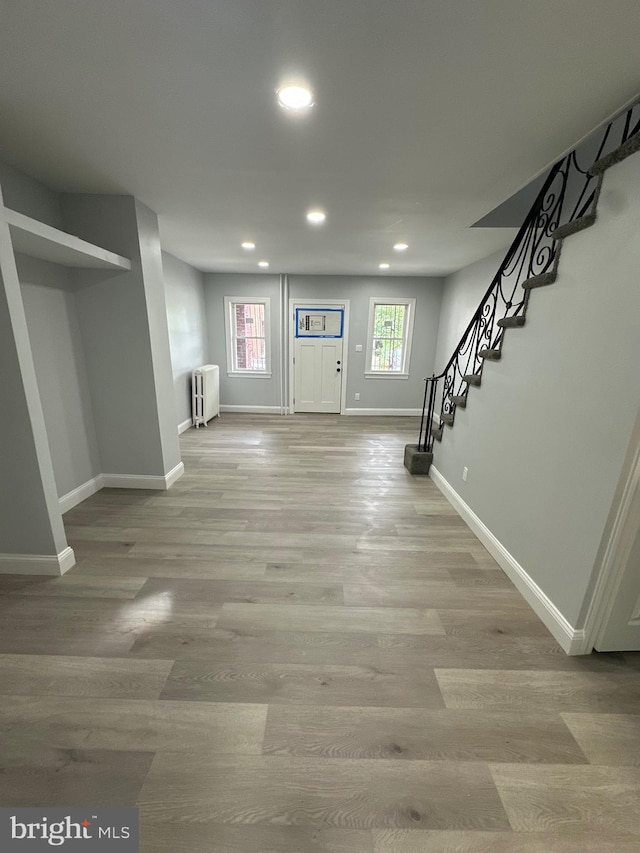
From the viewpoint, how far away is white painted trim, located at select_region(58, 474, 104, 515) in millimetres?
2722

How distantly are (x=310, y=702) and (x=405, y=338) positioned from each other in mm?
5740

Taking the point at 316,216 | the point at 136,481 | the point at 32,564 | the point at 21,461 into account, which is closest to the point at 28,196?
the point at 21,461

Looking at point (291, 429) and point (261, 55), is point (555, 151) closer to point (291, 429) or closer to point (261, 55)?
point (261, 55)

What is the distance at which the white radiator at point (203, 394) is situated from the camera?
5164 mm

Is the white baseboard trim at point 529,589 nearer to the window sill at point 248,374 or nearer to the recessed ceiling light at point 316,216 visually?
the recessed ceiling light at point 316,216

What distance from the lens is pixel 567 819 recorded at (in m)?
1.04

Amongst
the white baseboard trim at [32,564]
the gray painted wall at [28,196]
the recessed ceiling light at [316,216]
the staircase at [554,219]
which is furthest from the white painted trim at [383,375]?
the white baseboard trim at [32,564]

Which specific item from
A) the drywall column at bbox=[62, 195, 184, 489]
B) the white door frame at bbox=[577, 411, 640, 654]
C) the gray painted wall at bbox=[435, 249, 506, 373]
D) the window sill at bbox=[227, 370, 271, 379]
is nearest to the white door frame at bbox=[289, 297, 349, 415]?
the window sill at bbox=[227, 370, 271, 379]

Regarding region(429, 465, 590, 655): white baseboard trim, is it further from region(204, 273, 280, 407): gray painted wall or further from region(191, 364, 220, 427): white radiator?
A: region(204, 273, 280, 407): gray painted wall

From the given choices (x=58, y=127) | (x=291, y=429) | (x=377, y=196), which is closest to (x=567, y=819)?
(x=377, y=196)

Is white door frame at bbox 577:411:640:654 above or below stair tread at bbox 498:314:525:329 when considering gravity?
below

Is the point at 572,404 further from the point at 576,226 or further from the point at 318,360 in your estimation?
the point at 318,360

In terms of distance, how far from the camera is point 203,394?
523 cm

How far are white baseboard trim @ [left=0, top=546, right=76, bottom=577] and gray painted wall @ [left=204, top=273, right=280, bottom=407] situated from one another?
178 inches
